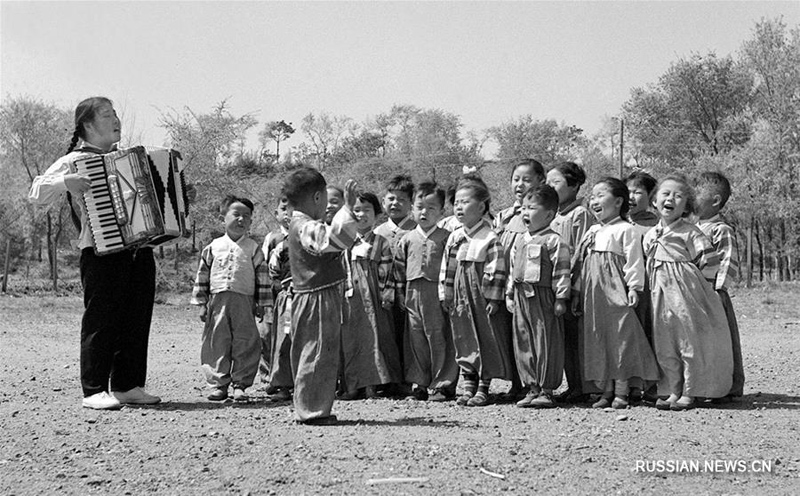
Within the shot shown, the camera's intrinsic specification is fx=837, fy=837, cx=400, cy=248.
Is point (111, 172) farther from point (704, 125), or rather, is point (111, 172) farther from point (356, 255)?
point (704, 125)

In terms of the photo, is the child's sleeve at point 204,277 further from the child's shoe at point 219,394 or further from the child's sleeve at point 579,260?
the child's sleeve at point 579,260

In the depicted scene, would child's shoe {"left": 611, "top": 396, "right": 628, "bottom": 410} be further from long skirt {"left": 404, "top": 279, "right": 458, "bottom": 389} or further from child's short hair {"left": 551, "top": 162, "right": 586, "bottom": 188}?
child's short hair {"left": 551, "top": 162, "right": 586, "bottom": 188}

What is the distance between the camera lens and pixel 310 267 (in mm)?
5824

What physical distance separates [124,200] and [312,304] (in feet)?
5.64

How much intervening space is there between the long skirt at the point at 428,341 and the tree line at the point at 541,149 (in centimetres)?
1044

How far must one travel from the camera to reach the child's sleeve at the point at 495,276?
21.9 ft

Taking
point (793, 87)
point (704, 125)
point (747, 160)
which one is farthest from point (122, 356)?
point (704, 125)

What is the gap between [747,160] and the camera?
97.8 ft

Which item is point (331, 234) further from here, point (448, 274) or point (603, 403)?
point (603, 403)

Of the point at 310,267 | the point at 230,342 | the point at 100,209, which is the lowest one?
the point at 230,342

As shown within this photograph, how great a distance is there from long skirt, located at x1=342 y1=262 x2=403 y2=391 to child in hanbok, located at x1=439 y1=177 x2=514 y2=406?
643 millimetres

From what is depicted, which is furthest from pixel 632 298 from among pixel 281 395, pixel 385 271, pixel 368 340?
pixel 281 395

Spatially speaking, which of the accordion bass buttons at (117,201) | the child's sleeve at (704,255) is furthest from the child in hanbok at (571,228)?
the accordion bass buttons at (117,201)

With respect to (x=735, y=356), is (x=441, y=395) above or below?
below
